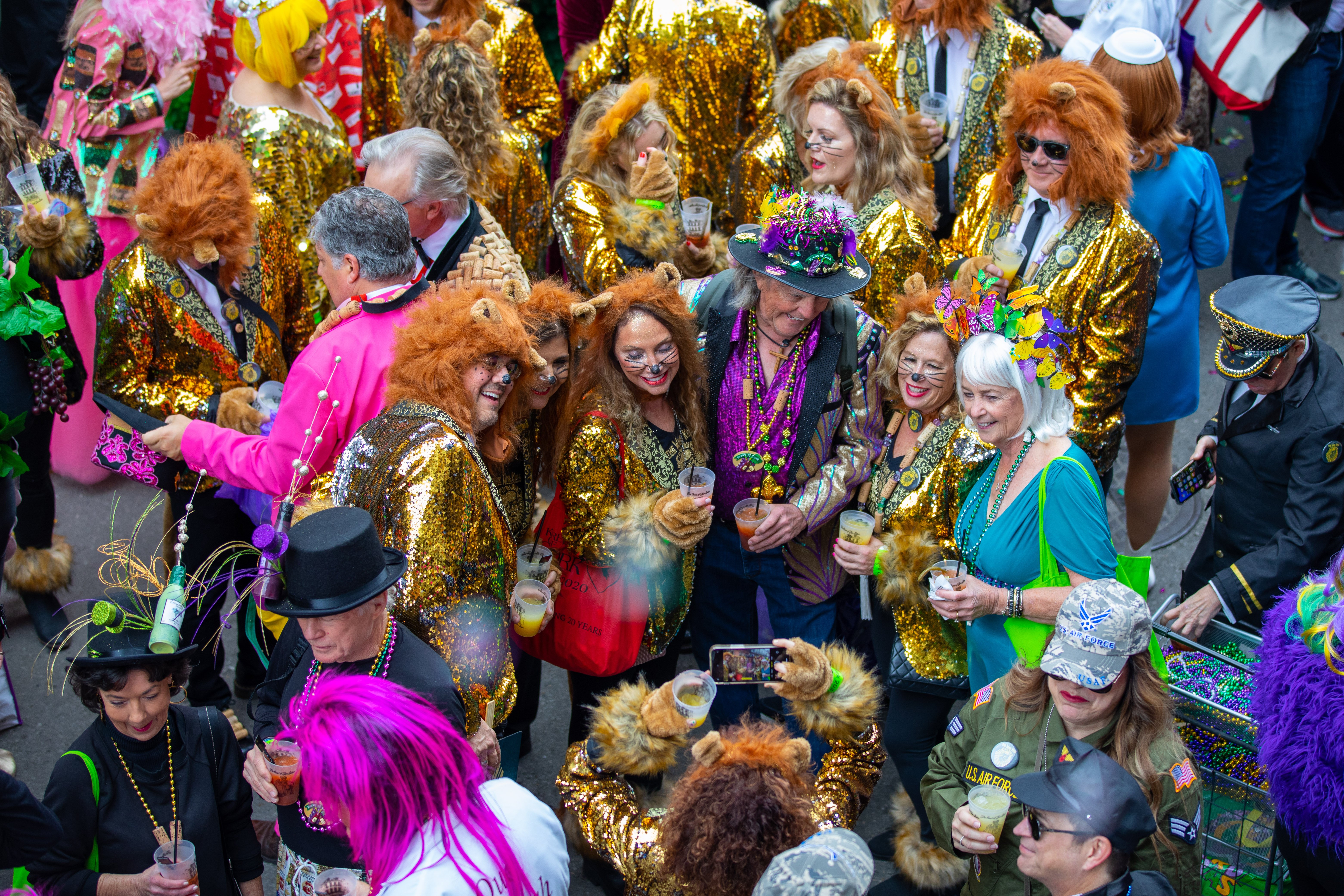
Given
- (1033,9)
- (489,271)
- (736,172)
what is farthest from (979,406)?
(1033,9)

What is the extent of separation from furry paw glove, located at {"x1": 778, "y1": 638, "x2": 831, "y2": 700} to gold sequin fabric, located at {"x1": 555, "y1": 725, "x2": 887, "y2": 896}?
22 cm

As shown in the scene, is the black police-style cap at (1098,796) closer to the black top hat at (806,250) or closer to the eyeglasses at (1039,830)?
the eyeglasses at (1039,830)

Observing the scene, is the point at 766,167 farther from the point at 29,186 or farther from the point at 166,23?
the point at 29,186

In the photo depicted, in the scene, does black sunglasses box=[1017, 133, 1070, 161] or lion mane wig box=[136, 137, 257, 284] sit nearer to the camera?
lion mane wig box=[136, 137, 257, 284]

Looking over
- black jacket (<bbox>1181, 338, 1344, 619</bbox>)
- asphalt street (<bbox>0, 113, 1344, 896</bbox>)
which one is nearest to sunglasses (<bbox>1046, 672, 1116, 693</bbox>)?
black jacket (<bbox>1181, 338, 1344, 619</bbox>)

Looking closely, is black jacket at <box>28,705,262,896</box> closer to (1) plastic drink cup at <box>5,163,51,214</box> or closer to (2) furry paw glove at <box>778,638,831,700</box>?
(2) furry paw glove at <box>778,638,831,700</box>

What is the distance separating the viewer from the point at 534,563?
3986mm

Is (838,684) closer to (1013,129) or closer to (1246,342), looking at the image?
(1246,342)

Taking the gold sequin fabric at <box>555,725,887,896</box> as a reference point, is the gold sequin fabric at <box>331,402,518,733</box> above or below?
above

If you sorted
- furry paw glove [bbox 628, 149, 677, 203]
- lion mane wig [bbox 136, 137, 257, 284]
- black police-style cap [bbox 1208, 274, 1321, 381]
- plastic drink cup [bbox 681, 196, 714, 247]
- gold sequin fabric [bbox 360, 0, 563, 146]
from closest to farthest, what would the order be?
black police-style cap [bbox 1208, 274, 1321, 381] → lion mane wig [bbox 136, 137, 257, 284] → furry paw glove [bbox 628, 149, 677, 203] → plastic drink cup [bbox 681, 196, 714, 247] → gold sequin fabric [bbox 360, 0, 563, 146]

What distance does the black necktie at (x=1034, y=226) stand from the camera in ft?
15.9

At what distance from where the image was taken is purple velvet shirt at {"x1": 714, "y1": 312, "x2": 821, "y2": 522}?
14.3 ft

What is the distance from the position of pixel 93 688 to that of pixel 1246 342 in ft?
12.7

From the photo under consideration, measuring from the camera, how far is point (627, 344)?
4000 millimetres
